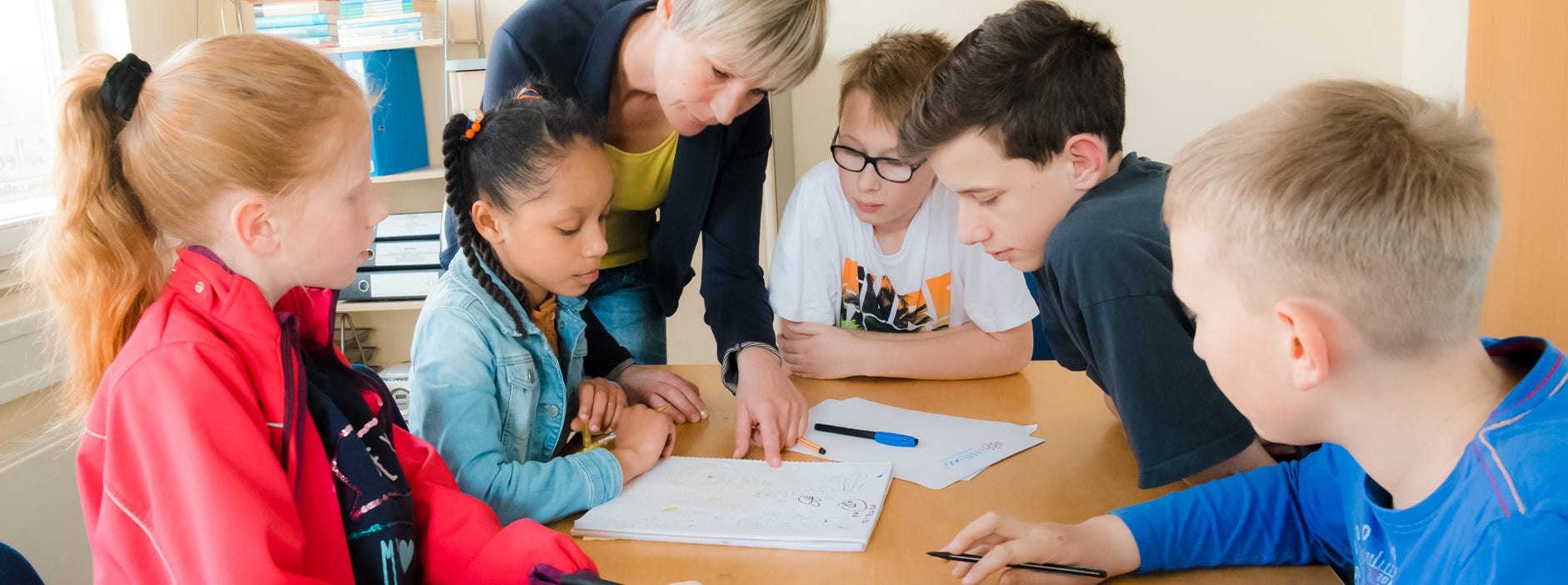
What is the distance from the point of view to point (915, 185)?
1702 mm

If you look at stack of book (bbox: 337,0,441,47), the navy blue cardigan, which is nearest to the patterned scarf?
the navy blue cardigan

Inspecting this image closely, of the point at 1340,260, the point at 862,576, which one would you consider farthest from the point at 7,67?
the point at 1340,260

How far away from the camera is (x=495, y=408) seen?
117cm

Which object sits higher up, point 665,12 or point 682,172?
point 665,12

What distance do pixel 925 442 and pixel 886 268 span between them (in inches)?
20.2

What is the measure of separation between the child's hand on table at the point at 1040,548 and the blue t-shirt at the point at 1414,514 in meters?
0.02

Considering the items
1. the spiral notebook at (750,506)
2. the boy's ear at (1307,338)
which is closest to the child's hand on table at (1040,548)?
the spiral notebook at (750,506)

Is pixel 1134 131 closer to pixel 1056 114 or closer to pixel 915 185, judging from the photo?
pixel 915 185

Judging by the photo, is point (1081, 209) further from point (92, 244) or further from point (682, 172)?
point (92, 244)

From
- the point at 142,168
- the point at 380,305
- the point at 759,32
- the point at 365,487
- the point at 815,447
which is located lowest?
the point at 380,305

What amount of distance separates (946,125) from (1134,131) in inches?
A: 77.7

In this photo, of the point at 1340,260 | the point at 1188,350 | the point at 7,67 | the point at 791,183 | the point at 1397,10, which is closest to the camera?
the point at 1340,260

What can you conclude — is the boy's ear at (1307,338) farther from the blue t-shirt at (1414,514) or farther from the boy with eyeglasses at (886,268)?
the boy with eyeglasses at (886,268)

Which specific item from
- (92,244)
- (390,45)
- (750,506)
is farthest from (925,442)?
(390,45)
